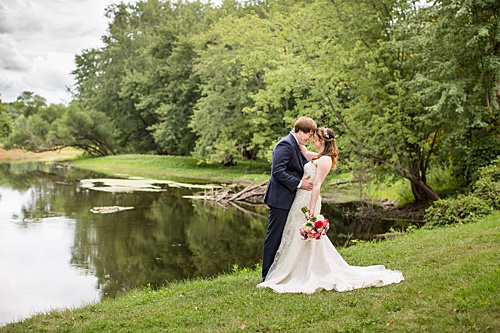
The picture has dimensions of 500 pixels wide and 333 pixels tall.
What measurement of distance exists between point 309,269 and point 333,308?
1.32m

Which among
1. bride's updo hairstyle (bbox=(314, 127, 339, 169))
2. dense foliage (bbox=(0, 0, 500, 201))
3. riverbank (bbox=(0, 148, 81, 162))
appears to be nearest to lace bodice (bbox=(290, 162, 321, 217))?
bride's updo hairstyle (bbox=(314, 127, 339, 169))

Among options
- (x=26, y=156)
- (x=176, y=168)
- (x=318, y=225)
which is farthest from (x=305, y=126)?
(x=26, y=156)

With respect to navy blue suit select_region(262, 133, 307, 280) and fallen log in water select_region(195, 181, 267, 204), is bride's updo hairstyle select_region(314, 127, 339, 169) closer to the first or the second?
navy blue suit select_region(262, 133, 307, 280)

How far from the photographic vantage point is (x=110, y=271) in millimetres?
12383

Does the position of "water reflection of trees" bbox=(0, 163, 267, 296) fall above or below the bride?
below

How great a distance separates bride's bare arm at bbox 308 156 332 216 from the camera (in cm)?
759

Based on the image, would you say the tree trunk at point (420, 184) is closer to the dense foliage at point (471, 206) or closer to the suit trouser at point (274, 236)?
the dense foliage at point (471, 206)

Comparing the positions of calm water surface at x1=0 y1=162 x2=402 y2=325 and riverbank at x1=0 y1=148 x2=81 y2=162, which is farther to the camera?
riverbank at x1=0 y1=148 x2=81 y2=162

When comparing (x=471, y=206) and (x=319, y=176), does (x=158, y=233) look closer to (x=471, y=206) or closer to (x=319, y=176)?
(x=471, y=206)

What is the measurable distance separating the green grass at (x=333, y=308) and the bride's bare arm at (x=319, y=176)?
148 centimetres

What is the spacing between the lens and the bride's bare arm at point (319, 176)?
7.59m

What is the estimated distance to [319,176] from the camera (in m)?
7.59

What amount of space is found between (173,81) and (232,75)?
10.8 meters

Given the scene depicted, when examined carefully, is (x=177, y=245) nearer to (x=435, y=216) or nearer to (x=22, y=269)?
(x=22, y=269)
